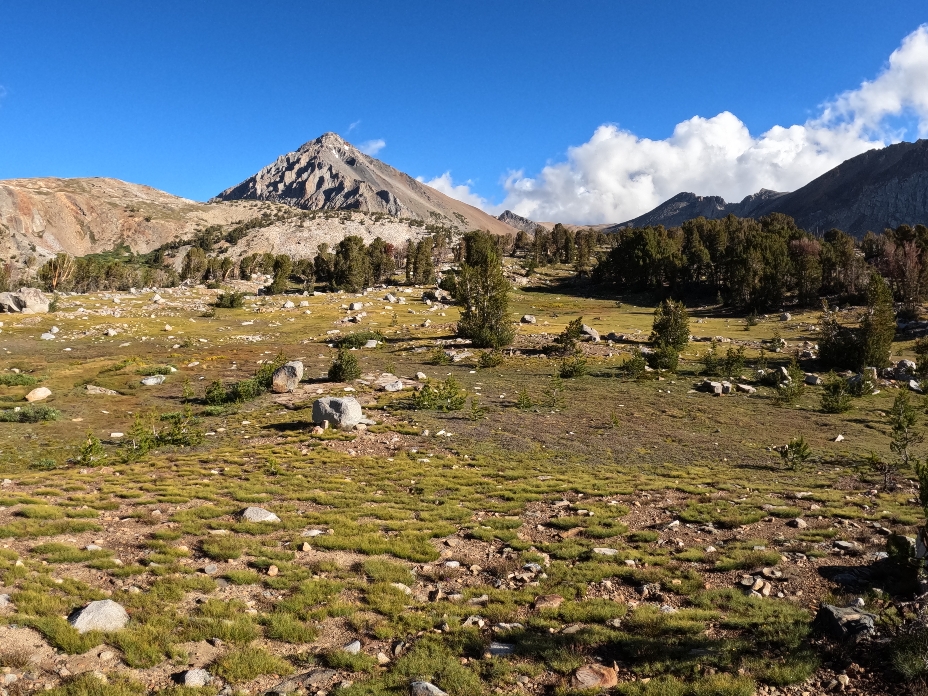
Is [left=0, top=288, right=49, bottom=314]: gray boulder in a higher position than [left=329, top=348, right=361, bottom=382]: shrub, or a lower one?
higher

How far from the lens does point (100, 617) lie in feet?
26.9

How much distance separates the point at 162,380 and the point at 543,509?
107 ft

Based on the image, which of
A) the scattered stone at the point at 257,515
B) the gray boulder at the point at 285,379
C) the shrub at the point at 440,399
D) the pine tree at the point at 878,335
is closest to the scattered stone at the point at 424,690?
the scattered stone at the point at 257,515

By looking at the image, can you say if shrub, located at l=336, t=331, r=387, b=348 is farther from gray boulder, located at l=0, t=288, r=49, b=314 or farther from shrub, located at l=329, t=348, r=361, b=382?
gray boulder, located at l=0, t=288, r=49, b=314

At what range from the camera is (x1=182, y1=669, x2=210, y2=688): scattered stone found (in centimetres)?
705

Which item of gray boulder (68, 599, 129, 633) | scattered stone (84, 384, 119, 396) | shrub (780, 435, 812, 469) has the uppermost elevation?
gray boulder (68, 599, 129, 633)

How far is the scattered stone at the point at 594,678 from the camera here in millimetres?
7429

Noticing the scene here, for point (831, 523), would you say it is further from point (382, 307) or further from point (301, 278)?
point (301, 278)

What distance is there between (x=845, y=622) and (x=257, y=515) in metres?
13.8

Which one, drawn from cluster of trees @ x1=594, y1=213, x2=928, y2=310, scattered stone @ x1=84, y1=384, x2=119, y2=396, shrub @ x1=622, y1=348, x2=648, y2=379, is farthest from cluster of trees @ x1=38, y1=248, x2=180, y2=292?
cluster of trees @ x1=594, y1=213, x2=928, y2=310

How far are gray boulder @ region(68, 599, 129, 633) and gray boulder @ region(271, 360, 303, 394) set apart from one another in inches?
1021

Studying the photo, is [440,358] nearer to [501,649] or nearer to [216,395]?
[216,395]

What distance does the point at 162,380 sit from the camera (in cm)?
3616

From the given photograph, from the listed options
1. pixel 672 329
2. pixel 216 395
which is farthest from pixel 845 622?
pixel 672 329
